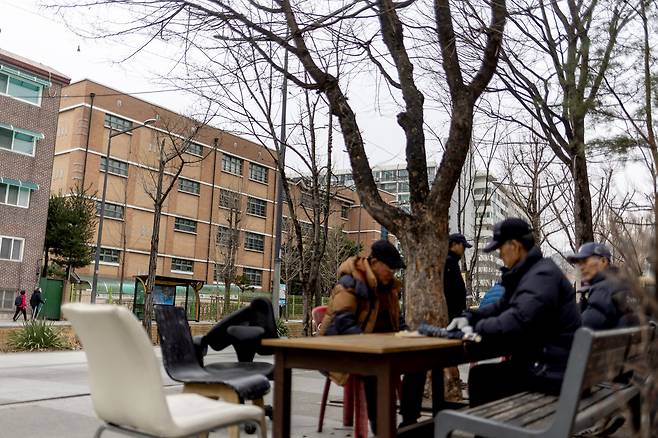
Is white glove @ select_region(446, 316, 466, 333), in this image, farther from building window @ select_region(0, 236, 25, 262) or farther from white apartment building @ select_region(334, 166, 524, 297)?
building window @ select_region(0, 236, 25, 262)

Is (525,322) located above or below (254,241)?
below

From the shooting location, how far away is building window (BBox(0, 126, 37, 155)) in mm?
33125

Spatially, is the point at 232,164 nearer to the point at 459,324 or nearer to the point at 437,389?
the point at 437,389

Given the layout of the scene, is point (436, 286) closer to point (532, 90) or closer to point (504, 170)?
point (532, 90)

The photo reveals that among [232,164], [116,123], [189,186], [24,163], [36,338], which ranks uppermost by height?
[116,123]

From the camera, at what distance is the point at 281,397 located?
3.66m

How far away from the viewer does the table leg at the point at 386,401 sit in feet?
10.2

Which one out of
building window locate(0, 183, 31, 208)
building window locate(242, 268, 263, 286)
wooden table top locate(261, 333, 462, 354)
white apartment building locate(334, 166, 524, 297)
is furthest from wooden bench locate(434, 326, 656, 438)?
building window locate(242, 268, 263, 286)

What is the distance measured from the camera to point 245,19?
7266 millimetres

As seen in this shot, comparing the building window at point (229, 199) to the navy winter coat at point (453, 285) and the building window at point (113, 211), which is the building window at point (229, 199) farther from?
the navy winter coat at point (453, 285)

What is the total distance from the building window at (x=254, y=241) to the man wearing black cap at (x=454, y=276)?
48121 mm

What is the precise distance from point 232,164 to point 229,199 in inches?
452

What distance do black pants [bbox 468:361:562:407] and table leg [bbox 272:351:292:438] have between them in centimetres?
129

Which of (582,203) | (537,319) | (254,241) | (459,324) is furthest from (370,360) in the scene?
(254,241)
